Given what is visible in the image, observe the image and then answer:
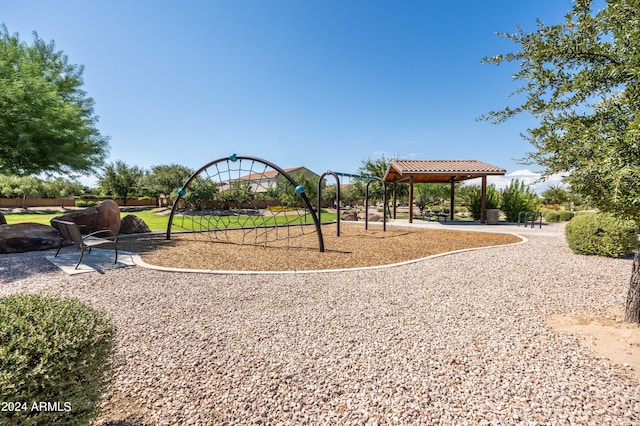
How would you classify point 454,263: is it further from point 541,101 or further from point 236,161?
point 236,161

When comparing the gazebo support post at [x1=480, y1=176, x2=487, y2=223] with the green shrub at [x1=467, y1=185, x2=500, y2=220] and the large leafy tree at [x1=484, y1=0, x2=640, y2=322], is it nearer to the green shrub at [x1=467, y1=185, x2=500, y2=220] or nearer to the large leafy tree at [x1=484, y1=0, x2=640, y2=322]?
the green shrub at [x1=467, y1=185, x2=500, y2=220]

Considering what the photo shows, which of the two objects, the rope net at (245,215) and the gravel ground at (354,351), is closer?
the gravel ground at (354,351)

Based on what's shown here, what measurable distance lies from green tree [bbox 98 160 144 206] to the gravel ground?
131ft

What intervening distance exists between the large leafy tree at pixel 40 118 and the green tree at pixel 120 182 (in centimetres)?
3052

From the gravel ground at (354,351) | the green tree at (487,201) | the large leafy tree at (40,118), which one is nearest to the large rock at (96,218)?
the large leafy tree at (40,118)

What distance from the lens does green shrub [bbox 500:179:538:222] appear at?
62.2 feet

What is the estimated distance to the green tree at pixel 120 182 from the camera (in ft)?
125

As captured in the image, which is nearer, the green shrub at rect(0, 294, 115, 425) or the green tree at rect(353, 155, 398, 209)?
the green shrub at rect(0, 294, 115, 425)

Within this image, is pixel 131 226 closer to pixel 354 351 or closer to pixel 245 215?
pixel 245 215

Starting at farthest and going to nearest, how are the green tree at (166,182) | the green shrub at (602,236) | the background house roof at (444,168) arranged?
the green tree at (166,182) → the background house roof at (444,168) → the green shrub at (602,236)

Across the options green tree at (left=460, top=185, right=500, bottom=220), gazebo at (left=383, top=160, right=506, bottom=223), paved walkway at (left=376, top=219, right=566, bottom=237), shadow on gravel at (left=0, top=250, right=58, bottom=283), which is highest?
gazebo at (left=383, top=160, right=506, bottom=223)

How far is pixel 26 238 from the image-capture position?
315 inches

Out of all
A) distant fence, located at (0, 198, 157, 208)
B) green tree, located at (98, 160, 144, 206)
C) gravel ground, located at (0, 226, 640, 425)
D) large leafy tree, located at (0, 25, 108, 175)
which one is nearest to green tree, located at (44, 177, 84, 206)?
distant fence, located at (0, 198, 157, 208)

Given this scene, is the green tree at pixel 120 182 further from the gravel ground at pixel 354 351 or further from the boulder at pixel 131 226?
the gravel ground at pixel 354 351
